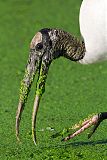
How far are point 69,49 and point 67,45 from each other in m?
0.03

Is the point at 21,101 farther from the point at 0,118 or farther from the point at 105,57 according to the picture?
the point at 0,118

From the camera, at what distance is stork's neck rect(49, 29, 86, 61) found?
18.3 feet

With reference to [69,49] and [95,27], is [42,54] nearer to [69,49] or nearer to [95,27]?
[69,49]

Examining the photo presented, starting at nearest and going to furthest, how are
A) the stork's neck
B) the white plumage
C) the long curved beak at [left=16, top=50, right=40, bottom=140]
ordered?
the white plumage < the long curved beak at [left=16, top=50, right=40, bottom=140] < the stork's neck

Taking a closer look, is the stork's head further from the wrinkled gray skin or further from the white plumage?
the white plumage

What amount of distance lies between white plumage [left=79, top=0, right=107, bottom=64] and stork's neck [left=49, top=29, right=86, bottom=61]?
191mm

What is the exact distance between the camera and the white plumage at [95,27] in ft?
17.0

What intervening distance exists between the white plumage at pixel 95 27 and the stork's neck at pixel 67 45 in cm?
19

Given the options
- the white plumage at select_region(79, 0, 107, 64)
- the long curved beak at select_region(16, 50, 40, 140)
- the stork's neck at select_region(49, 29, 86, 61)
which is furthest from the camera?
the stork's neck at select_region(49, 29, 86, 61)

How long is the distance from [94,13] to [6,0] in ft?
23.1

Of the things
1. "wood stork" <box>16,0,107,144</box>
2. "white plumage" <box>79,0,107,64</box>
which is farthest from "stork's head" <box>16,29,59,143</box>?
"white plumage" <box>79,0,107,64</box>

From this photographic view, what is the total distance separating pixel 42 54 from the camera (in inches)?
213

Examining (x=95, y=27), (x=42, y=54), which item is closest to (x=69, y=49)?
(x=42, y=54)

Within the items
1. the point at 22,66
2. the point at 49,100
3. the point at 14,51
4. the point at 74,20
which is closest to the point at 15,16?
the point at 74,20
